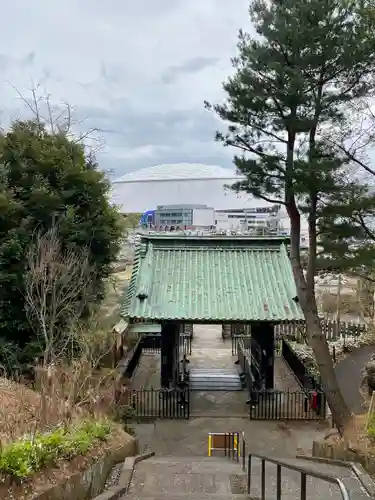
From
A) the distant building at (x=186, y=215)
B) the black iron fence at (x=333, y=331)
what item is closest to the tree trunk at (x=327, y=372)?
the black iron fence at (x=333, y=331)

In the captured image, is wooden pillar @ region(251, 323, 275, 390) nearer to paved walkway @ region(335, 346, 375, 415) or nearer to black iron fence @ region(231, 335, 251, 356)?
paved walkway @ region(335, 346, 375, 415)

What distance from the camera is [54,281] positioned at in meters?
12.7

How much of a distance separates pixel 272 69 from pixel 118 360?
1278 centimetres

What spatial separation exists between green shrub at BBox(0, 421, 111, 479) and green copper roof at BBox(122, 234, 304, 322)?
6.04 m

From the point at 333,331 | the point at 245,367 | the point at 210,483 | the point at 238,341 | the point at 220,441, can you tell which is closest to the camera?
the point at 210,483

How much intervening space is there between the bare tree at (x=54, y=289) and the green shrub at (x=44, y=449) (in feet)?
A: 14.2

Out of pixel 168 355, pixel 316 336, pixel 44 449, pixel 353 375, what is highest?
pixel 316 336

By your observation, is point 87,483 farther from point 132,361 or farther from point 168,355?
point 132,361

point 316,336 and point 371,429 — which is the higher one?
point 316,336

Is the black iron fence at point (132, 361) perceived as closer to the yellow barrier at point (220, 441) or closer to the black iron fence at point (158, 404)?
the black iron fence at point (158, 404)

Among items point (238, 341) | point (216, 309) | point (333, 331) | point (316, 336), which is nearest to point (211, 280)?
point (216, 309)

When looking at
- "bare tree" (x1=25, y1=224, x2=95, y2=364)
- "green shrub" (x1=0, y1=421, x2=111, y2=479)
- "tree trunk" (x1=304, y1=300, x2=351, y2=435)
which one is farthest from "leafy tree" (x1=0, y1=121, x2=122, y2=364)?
"tree trunk" (x1=304, y1=300, x2=351, y2=435)

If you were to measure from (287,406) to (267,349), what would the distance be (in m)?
1.79

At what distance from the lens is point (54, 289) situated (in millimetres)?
12336
